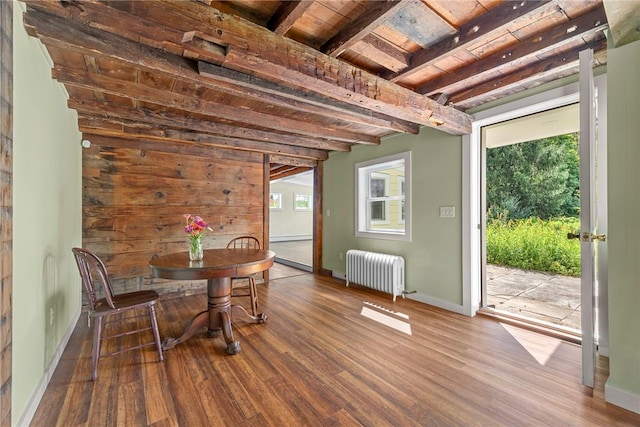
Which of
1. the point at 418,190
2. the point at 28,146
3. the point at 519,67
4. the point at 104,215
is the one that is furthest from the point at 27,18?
the point at 418,190

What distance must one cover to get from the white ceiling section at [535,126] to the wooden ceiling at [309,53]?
61 centimetres

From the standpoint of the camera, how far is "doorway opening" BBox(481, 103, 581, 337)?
3.26 m

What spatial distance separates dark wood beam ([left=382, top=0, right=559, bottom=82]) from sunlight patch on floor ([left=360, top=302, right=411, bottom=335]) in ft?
7.67

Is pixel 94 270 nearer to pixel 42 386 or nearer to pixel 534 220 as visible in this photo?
pixel 42 386

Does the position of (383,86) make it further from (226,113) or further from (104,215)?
(104,215)

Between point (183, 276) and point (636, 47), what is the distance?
10.6 ft

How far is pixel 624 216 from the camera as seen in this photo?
1654 millimetres

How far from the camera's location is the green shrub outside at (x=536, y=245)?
16.6 feet

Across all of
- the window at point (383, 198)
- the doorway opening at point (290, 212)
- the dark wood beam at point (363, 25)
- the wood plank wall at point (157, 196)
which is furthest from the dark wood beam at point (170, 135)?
the doorway opening at point (290, 212)

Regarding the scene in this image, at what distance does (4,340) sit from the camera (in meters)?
1.24

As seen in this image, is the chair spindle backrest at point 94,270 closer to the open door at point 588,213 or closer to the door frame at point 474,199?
the open door at point 588,213

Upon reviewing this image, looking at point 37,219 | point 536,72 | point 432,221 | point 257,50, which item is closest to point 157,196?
point 37,219

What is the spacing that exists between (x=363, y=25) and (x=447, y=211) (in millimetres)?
2362

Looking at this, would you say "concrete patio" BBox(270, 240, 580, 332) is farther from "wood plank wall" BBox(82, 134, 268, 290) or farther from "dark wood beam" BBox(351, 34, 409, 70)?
"dark wood beam" BBox(351, 34, 409, 70)
